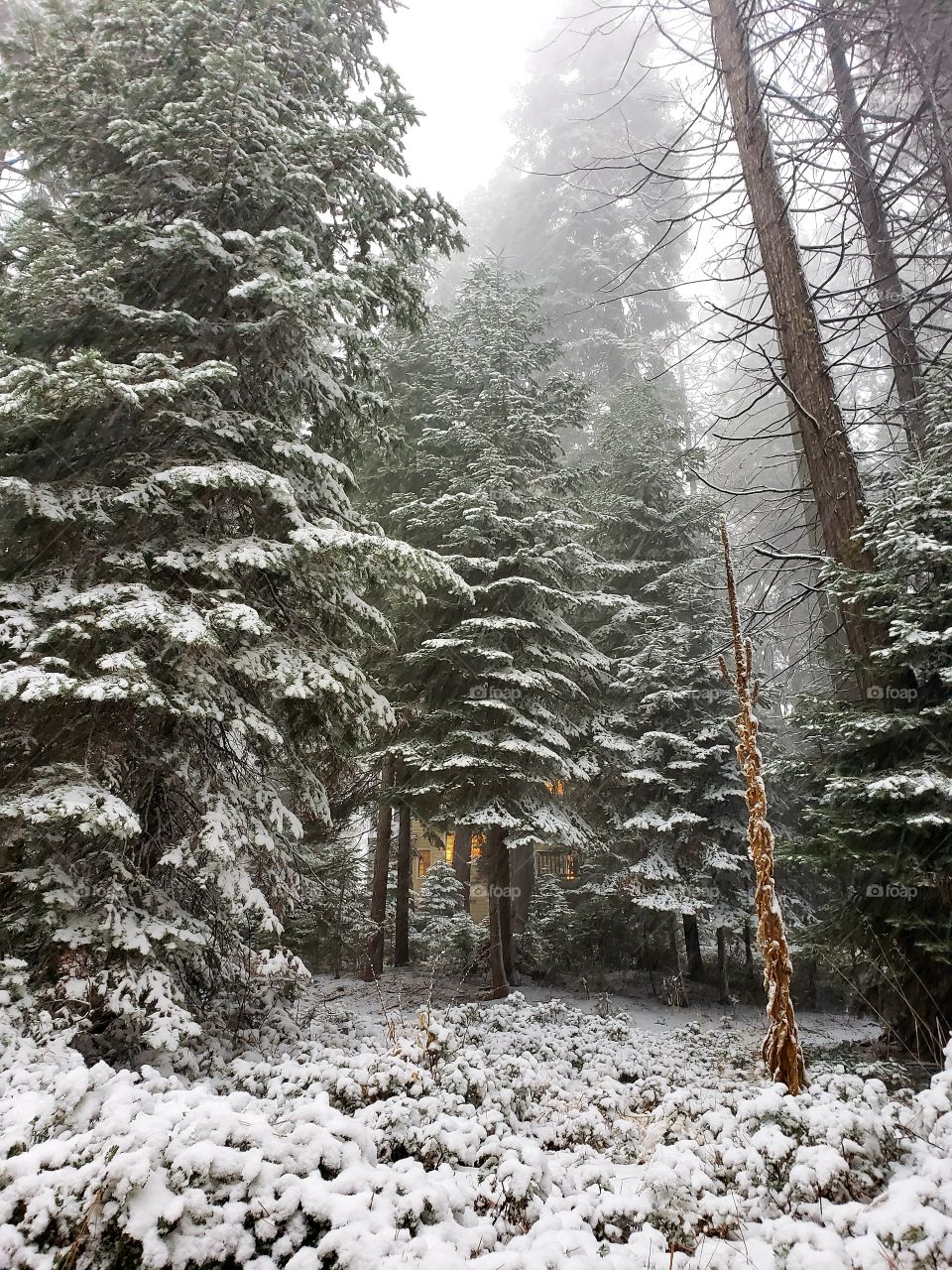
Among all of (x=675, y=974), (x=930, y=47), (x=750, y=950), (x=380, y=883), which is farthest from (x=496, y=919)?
(x=930, y=47)

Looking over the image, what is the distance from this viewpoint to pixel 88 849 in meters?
5.39

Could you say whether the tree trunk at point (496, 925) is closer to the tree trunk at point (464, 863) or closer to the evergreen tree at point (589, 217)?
the tree trunk at point (464, 863)

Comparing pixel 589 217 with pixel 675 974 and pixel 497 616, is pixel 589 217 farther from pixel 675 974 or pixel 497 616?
pixel 675 974

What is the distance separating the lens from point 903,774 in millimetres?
5820

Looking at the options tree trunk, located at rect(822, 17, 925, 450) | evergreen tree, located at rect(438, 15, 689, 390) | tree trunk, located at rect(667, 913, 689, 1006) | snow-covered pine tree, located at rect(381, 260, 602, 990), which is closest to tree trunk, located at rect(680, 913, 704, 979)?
tree trunk, located at rect(667, 913, 689, 1006)

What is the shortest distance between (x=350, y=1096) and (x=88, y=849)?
2936mm

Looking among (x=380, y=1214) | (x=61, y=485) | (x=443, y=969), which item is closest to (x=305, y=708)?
(x=61, y=485)

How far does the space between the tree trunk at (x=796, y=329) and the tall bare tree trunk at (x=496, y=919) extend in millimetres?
6123

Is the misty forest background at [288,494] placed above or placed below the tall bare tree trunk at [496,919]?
above

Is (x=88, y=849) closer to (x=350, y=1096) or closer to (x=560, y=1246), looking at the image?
(x=350, y=1096)

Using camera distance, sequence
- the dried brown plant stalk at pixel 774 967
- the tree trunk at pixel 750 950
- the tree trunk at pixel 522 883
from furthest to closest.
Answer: the tree trunk at pixel 522 883
the tree trunk at pixel 750 950
the dried brown plant stalk at pixel 774 967

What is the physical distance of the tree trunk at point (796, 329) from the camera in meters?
6.52

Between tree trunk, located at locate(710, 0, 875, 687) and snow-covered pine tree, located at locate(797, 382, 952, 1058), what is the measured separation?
260 mm

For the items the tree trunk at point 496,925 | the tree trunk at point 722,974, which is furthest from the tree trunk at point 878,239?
the tree trunk at point 722,974
